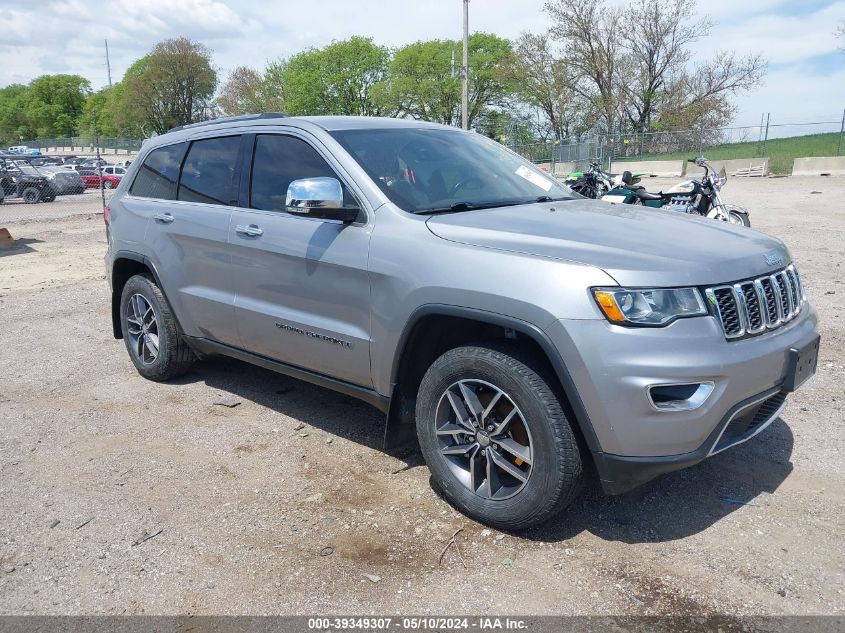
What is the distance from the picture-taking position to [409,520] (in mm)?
3457

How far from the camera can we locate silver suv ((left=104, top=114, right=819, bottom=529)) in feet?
9.26

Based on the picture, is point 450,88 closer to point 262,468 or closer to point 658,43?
point 658,43

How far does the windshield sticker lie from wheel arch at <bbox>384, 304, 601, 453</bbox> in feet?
4.45

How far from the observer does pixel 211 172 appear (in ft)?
15.6

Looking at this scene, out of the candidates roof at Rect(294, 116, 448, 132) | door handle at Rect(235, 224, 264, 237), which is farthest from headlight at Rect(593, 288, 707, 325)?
door handle at Rect(235, 224, 264, 237)

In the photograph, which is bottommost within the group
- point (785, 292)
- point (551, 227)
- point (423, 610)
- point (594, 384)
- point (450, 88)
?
point (423, 610)

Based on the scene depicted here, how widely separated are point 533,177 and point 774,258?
1.62m

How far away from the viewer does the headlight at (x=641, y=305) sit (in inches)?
110

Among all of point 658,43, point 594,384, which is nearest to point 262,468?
point 594,384

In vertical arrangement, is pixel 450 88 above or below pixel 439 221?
above

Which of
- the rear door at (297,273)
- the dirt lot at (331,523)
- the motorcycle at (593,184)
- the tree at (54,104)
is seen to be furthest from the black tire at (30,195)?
the tree at (54,104)

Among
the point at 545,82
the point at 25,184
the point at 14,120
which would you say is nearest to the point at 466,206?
the point at 25,184

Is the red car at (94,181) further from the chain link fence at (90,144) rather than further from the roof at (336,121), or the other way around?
the roof at (336,121)

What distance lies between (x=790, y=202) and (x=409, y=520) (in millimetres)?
17354
